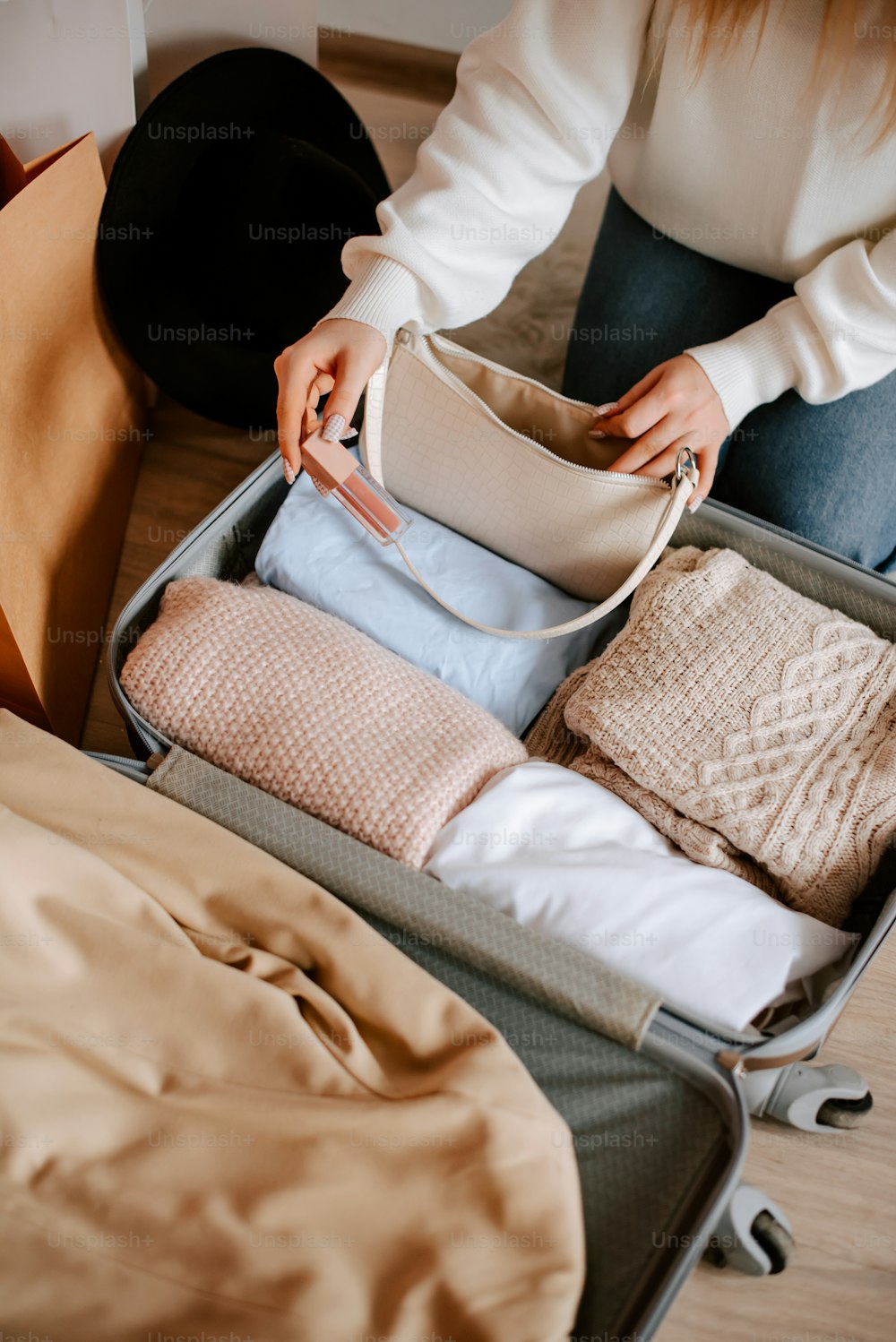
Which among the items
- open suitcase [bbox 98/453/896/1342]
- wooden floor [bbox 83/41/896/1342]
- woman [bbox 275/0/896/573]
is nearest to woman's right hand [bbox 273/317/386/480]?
woman [bbox 275/0/896/573]

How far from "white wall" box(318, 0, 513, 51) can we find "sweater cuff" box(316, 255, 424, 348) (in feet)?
3.17

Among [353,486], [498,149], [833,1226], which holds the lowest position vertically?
[833,1226]

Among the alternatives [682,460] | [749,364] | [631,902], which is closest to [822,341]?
[749,364]

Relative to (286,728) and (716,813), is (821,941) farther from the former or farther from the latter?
(286,728)

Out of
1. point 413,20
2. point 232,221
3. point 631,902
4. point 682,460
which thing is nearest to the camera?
point 631,902

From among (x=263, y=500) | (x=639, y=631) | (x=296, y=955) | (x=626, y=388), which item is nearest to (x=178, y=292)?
(x=263, y=500)

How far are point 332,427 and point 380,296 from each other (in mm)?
139

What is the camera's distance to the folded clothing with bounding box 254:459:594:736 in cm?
86

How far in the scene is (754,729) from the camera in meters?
0.73

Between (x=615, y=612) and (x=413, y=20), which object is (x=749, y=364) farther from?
(x=413, y=20)

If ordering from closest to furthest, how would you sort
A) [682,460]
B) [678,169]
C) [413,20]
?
1. [682,460]
2. [678,169]
3. [413,20]

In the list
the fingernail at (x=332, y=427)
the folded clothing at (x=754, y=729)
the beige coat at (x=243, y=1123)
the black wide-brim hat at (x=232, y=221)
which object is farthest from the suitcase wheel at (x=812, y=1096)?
the black wide-brim hat at (x=232, y=221)

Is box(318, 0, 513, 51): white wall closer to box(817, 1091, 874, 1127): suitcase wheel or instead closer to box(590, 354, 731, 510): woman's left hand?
box(590, 354, 731, 510): woman's left hand

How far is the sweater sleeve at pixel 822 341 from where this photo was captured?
808mm
